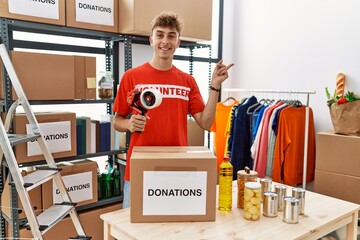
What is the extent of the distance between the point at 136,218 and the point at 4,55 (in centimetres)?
127

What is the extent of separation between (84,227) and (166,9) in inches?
69.5

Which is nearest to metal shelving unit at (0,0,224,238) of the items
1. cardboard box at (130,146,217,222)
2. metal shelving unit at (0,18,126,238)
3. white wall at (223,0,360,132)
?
metal shelving unit at (0,18,126,238)

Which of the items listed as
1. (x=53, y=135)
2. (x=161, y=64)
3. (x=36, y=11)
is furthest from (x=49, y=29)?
(x=161, y=64)

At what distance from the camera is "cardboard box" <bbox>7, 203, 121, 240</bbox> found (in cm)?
222

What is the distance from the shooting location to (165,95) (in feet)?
5.77

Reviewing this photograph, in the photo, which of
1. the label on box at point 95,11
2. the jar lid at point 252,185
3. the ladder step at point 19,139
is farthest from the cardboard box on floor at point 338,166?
the ladder step at point 19,139

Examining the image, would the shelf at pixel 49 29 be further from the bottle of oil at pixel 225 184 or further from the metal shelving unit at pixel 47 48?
the bottle of oil at pixel 225 184

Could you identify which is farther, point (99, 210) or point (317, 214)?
point (99, 210)

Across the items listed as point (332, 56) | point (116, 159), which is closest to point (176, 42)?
point (116, 159)

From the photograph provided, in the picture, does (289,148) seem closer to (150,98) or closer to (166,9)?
(166,9)

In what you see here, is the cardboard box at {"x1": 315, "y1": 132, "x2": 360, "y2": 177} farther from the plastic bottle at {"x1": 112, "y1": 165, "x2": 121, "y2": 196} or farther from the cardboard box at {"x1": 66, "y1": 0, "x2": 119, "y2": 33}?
the cardboard box at {"x1": 66, "y1": 0, "x2": 119, "y2": 33}

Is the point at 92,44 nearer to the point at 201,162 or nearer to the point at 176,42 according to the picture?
the point at 176,42

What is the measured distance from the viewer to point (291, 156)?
279cm

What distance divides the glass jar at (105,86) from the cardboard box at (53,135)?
315 millimetres
